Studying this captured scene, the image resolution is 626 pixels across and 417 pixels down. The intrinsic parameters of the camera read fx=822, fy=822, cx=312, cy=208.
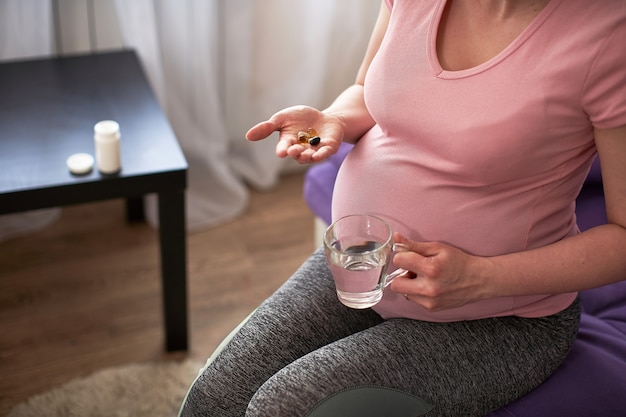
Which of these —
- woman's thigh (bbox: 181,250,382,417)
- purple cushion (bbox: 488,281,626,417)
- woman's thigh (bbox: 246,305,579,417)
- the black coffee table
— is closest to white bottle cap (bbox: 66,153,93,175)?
the black coffee table

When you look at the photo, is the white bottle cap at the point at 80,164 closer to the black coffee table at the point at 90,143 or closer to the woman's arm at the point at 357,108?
Answer: the black coffee table at the point at 90,143

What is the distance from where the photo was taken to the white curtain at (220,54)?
7.20 feet

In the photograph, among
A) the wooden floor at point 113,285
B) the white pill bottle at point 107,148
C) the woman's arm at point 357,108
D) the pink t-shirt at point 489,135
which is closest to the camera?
the pink t-shirt at point 489,135

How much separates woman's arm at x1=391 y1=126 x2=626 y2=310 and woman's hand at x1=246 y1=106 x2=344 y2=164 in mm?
169

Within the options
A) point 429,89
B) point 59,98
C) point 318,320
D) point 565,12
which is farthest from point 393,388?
point 59,98

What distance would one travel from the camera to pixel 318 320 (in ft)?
4.18

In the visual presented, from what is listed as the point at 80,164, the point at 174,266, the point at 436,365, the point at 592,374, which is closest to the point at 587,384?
the point at 592,374

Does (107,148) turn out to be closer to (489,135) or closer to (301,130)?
(301,130)

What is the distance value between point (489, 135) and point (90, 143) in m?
1.00

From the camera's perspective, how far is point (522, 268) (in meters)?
1.12

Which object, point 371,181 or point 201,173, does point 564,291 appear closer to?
point 371,181

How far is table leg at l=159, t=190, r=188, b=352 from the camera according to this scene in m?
1.74

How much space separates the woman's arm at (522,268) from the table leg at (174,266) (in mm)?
751

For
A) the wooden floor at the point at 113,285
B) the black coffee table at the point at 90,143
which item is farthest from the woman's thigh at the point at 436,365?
the wooden floor at the point at 113,285
